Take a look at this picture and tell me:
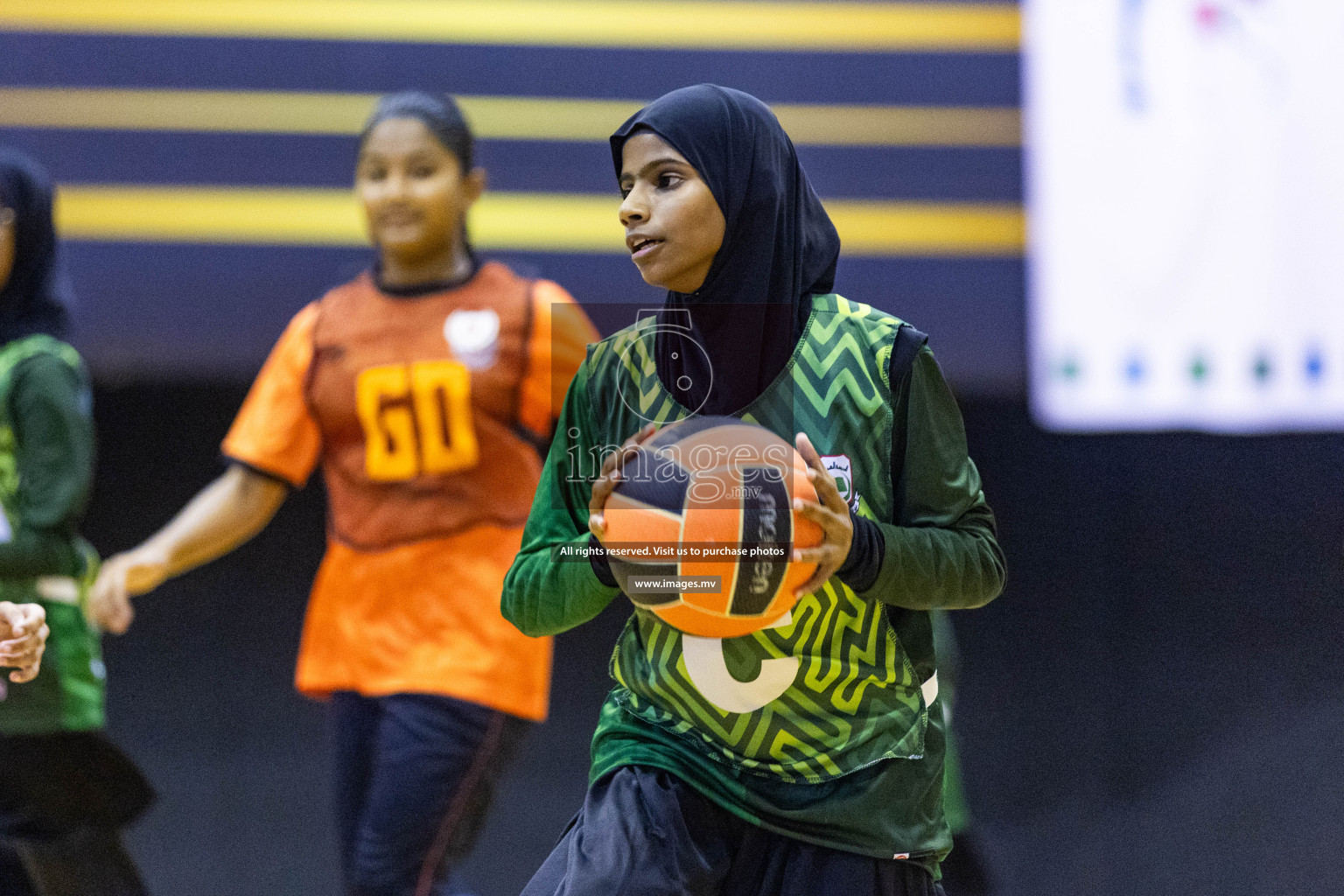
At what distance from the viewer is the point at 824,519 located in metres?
1.80

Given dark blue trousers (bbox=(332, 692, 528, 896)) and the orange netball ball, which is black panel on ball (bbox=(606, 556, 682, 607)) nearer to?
the orange netball ball

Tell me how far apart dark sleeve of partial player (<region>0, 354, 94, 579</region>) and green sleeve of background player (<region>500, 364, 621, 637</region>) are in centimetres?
185

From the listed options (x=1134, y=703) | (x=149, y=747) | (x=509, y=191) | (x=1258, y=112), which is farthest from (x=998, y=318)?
(x=149, y=747)

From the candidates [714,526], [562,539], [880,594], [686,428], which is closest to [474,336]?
[562,539]

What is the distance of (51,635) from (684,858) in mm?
2236

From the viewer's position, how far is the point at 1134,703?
3914 millimetres

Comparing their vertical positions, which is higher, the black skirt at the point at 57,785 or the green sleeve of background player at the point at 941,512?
the green sleeve of background player at the point at 941,512

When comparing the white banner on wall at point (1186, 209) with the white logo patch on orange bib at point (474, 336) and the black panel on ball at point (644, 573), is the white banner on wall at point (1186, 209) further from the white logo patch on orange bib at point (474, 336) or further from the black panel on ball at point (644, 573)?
the black panel on ball at point (644, 573)

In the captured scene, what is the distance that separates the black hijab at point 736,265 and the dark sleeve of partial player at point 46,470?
2.10m

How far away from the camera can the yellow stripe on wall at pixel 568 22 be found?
3.85 m

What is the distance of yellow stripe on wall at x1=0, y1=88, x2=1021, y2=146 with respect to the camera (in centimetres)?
385

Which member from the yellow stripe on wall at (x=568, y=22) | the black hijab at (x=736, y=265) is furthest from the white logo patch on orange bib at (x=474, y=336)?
the black hijab at (x=736, y=265)

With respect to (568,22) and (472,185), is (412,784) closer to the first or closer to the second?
(472,185)

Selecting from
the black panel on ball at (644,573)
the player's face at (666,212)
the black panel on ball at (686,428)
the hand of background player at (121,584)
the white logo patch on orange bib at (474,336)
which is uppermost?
the player's face at (666,212)
